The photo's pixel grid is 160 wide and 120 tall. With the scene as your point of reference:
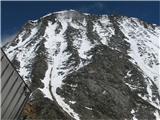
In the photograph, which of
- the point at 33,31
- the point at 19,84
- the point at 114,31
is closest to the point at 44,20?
the point at 33,31

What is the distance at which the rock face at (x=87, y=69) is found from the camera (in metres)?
121

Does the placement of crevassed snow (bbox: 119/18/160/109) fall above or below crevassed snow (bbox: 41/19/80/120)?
below

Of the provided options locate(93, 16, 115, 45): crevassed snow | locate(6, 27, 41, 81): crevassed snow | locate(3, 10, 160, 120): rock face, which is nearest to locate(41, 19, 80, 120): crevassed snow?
locate(3, 10, 160, 120): rock face

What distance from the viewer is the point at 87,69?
471ft

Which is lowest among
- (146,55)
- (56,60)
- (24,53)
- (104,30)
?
(146,55)

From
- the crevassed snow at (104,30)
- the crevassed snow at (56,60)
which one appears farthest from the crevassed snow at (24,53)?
the crevassed snow at (104,30)

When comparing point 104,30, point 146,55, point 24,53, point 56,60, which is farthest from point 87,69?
point 104,30

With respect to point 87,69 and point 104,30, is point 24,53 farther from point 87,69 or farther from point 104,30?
point 104,30

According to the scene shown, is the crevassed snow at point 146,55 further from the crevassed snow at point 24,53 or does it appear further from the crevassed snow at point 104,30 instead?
the crevassed snow at point 24,53

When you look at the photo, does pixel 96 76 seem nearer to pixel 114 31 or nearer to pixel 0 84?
pixel 114 31

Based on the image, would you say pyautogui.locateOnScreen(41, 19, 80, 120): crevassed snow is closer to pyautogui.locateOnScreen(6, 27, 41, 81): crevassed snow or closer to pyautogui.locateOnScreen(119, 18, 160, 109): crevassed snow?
pyautogui.locateOnScreen(6, 27, 41, 81): crevassed snow

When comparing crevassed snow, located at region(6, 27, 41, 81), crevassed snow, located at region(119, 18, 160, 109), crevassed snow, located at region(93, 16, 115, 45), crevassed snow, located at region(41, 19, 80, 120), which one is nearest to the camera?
crevassed snow, located at region(41, 19, 80, 120)

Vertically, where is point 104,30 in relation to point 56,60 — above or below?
below

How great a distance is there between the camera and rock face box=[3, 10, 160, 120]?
397 feet
